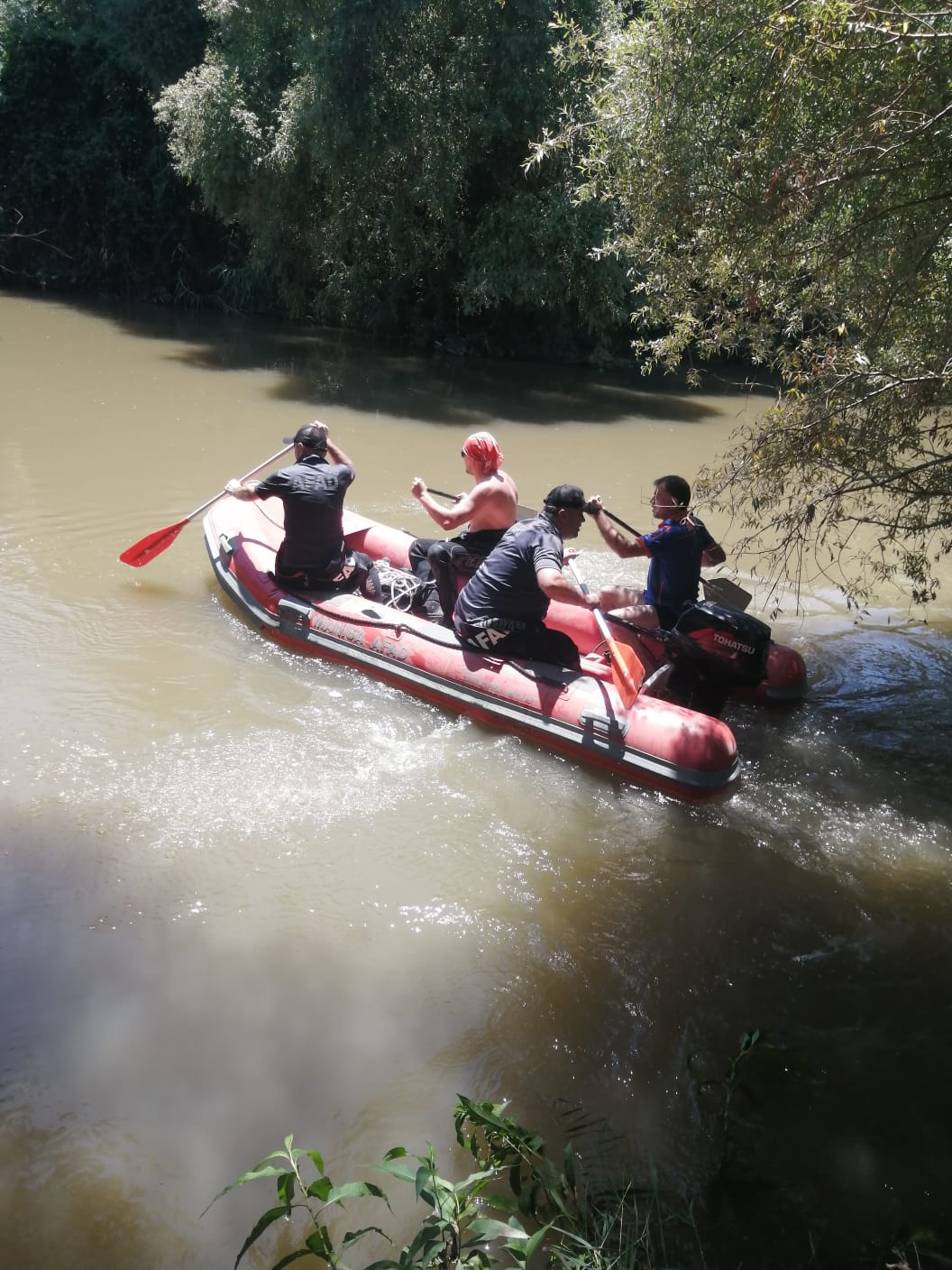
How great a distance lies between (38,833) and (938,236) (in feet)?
14.7

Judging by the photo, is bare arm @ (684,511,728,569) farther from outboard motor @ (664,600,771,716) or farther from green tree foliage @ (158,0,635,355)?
green tree foliage @ (158,0,635,355)

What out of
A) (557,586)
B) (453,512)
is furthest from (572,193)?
(557,586)

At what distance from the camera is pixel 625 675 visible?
4.91 m

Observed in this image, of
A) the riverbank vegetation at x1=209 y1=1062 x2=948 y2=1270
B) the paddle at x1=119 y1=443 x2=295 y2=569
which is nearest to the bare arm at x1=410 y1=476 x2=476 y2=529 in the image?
the paddle at x1=119 y1=443 x2=295 y2=569

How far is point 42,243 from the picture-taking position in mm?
19922

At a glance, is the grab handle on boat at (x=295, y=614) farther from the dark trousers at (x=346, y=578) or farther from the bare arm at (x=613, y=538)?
the bare arm at (x=613, y=538)

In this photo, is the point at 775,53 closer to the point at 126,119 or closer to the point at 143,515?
the point at 143,515

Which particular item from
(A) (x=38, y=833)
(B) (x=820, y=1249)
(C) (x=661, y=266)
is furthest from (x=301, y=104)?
(B) (x=820, y=1249)

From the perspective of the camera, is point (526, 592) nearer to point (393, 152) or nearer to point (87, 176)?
point (393, 152)

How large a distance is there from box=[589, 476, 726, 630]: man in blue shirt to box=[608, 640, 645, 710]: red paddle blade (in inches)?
15.8

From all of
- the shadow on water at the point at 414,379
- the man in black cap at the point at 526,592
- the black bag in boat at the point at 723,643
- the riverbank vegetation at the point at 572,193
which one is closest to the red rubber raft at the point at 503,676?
the man in black cap at the point at 526,592

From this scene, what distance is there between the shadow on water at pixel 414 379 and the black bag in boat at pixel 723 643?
24.0 ft

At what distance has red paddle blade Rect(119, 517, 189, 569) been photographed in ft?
21.6

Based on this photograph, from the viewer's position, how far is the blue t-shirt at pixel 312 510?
579cm
